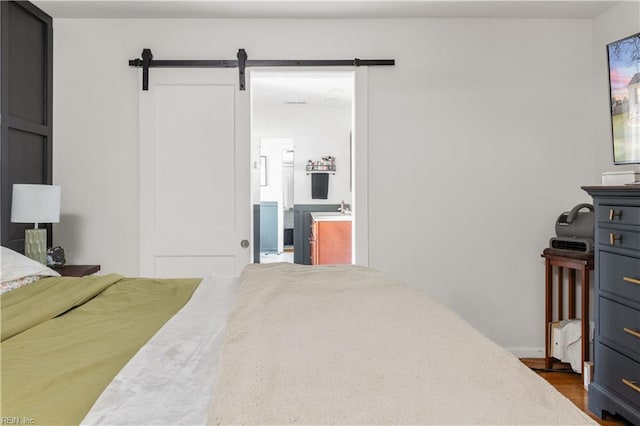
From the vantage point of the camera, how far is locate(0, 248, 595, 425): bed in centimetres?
77

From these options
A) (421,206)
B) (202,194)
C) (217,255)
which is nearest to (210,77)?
(202,194)

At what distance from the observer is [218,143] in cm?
344

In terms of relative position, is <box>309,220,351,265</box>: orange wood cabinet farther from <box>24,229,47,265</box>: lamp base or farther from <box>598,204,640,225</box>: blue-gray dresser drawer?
<box>598,204,640,225</box>: blue-gray dresser drawer

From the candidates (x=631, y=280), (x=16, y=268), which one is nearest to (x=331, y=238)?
(x=631, y=280)

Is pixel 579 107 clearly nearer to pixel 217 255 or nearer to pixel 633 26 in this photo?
pixel 633 26

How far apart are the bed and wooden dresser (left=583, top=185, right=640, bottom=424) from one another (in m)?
1.41

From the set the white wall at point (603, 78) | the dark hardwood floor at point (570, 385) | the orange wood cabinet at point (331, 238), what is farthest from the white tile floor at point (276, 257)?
the white wall at point (603, 78)

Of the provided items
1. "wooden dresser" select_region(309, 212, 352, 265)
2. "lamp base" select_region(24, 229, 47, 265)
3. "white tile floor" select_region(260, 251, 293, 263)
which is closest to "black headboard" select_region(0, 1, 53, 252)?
"lamp base" select_region(24, 229, 47, 265)

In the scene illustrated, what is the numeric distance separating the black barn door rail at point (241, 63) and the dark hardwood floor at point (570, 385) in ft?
7.98

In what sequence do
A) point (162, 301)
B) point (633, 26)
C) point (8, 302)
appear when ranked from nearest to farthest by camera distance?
1. point (8, 302)
2. point (162, 301)
3. point (633, 26)

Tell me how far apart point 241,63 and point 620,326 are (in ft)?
9.42

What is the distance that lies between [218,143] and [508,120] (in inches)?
85.0

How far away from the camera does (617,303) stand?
242 cm

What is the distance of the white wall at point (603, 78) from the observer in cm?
318
